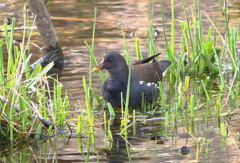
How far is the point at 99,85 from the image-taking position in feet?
26.7

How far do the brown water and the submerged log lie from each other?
0.18 metres

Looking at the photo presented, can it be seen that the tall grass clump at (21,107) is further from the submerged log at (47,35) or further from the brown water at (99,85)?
the submerged log at (47,35)

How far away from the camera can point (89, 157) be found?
5.52 m

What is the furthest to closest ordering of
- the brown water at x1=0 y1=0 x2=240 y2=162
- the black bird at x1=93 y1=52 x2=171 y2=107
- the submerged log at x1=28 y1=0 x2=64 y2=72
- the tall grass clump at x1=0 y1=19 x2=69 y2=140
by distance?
the submerged log at x1=28 y1=0 x2=64 y2=72 < the black bird at x1=93 y1=52 x2=171 y2=107 < the tall grass clump at x1=0 y1=19 x2=69 y2=140 < the brown water at x1=0 y1=0 x2=240 y2=162

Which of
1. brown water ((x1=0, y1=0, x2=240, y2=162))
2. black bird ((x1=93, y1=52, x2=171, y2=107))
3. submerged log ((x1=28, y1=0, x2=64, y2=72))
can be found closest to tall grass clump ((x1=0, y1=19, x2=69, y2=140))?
brown water ((x1=0, y1=0, x2=240, y2=162))

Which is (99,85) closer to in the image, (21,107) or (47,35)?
(47,35)

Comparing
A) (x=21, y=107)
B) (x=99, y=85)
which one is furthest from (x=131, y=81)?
(x=21, y=107)

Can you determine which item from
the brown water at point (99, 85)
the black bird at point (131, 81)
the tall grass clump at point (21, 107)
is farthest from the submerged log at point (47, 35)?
the tall grass clump at point (21, 107)

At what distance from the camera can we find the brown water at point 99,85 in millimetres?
5516

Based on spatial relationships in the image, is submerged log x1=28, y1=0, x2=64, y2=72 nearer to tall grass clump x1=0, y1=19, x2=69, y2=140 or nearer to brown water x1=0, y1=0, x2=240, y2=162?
brown water x1=0, y1=0, x2=240, y2=162

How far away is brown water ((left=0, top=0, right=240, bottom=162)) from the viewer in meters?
5.52

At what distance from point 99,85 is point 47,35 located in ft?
4.65

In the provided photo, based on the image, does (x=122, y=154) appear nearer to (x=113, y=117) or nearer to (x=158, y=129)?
(x=158, y=129)

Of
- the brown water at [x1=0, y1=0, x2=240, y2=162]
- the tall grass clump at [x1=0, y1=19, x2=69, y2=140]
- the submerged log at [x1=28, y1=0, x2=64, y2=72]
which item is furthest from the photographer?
the submerged log at [x1=28, y1=0, x2=64, y2=72]
